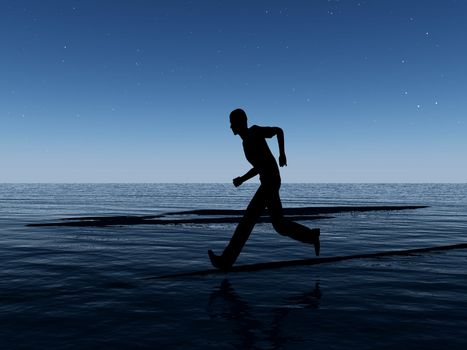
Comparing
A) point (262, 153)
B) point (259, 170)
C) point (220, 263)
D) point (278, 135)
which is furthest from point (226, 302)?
point (278, 135)

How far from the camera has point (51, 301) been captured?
5.29 m

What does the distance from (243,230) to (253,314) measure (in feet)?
7.54

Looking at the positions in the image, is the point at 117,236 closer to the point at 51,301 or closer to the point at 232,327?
the point at 51,301

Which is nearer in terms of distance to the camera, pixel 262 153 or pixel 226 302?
pixel 226 302

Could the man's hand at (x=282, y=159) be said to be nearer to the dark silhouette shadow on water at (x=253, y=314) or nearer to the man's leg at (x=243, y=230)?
the man's leg at (x=243, y=230)

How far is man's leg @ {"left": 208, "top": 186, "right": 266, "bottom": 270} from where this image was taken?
6.75 m

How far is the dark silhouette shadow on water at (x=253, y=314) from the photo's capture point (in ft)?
12.7

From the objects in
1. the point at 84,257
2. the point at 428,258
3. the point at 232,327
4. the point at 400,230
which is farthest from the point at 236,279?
the point at 400,230

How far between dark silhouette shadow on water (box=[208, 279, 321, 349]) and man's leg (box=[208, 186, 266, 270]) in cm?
82

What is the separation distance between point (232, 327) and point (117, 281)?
9.55 feet

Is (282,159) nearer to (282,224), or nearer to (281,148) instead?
(281,148)

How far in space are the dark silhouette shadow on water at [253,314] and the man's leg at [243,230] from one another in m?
0.82

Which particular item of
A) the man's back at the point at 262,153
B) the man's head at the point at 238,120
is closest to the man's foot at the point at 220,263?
the man's back at the point at 262,153

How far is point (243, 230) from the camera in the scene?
6887 mm
